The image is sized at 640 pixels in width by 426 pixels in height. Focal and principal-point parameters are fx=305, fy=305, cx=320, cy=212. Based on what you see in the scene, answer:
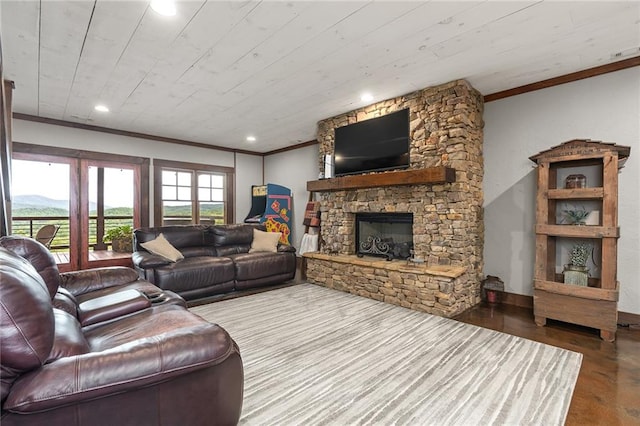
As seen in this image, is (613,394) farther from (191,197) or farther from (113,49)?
(191,197)

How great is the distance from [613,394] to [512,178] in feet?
7.95

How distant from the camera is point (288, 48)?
2.74 metres

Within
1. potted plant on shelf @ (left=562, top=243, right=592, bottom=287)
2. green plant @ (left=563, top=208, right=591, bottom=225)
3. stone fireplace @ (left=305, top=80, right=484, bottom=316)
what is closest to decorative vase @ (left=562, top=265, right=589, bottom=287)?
potted plant on shelf @ (left=562, top=243, right=592, bottom=287)

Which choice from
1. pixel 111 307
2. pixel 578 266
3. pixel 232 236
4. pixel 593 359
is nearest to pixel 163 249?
pixel 232 236

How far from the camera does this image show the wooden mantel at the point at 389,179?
341 centimetres

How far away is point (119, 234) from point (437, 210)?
5728 mm

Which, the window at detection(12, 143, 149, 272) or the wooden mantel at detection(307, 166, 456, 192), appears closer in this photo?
the wooden mantel at detection(307, 166, 456, 192)

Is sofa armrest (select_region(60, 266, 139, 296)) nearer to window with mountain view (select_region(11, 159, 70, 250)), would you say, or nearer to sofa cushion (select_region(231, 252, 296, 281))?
sofa cushion (select_region(231, 252, 296, 281))

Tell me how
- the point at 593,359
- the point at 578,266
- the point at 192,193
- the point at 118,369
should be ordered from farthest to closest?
the point at 192,193 → the point at 578,266 → the point at 593,359 → the point at 118,369

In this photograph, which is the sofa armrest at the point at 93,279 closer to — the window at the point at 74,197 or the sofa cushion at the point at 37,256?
the sofa cushion at the point at 37,256

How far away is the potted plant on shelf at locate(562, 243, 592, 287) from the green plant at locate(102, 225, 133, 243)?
22.4 feet

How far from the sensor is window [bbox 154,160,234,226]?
619cm

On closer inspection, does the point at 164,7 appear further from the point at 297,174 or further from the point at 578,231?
the point at 297,174

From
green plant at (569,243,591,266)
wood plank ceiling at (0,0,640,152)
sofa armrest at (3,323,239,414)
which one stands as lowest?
sofa armrest at (3,323,239,414)
